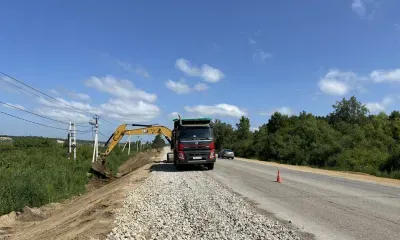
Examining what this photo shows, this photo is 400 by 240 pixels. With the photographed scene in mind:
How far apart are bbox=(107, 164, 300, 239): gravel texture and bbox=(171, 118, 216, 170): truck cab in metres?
10.0

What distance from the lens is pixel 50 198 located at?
56.9ft

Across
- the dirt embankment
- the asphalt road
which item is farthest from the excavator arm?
the asphalt road

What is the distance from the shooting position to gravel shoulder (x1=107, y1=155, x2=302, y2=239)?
752cm

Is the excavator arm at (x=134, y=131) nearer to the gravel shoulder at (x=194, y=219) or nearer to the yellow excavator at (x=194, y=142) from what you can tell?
the yellow excavator at (x=194, y=142)

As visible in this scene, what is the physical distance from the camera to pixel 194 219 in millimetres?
9008

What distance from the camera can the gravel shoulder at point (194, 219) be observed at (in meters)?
7.52

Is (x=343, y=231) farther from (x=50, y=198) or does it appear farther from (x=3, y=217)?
(x=50, y=198)

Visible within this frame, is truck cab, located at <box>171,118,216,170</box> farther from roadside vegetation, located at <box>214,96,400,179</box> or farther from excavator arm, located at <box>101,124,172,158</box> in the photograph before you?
excavator arm, located at <box>101,124,172,158</box>

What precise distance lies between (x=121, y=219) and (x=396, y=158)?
27.9m

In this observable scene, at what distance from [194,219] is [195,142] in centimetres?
1484

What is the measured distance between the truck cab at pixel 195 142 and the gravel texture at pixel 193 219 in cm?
1003

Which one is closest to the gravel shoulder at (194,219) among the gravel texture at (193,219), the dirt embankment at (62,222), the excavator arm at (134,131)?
the gravel texture at (193,219)

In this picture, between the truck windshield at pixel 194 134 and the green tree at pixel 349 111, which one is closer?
the truck windshield at pixel 194 134

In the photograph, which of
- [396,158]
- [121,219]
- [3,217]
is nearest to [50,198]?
[3,217]
